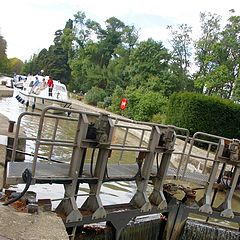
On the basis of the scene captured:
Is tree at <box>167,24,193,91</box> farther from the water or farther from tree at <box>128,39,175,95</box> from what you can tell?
the water

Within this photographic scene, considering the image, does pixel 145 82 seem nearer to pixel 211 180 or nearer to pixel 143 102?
pixel 143 102

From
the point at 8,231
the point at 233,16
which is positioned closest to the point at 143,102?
the point at 233,16

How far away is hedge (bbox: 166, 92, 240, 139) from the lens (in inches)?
768

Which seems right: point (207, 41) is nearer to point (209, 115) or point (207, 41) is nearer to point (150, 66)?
point (150, 66)

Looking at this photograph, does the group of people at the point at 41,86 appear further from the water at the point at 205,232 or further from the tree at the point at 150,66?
the water at the point at 205,232

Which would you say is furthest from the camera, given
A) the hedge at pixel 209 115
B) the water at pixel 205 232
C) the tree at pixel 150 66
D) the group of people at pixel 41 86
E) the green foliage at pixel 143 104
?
the tree at pixel 150 66

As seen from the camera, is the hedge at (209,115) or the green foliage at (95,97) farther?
the green foliage at (95,97)

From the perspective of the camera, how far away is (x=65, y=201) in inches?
224

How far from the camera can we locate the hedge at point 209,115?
64.0 ft

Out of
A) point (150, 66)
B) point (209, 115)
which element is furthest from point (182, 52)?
point (209, 115)

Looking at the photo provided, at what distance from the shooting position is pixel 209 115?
19.5 metres

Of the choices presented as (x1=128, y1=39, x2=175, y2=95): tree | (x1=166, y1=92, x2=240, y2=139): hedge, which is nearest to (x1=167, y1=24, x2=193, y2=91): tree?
(x1=128, y1=39, x2=175, y2=95): tree

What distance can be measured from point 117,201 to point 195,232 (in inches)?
78.5

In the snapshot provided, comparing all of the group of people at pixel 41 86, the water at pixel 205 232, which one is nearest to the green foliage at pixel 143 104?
the group of people at pixel 41 86
